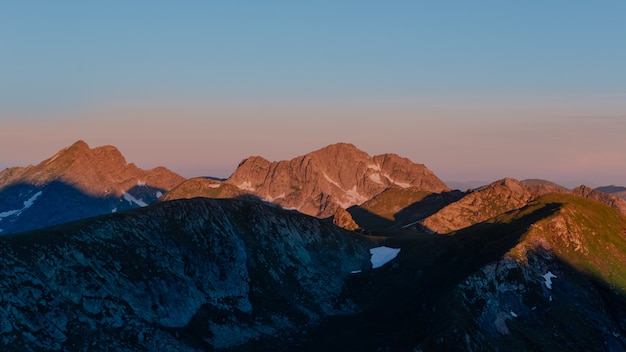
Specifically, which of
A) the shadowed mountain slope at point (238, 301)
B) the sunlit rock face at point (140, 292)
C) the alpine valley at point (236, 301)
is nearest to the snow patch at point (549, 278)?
the alpine valley at point (236, 301)

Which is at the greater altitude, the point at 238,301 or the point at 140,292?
the point at 140,292

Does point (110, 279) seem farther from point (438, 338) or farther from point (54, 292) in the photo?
point (438, 338)

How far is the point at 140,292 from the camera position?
534 ft

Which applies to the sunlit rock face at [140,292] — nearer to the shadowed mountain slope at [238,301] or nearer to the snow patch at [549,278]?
the shadowed mountain slope at [238,301]

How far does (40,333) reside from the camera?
13188 centimetres

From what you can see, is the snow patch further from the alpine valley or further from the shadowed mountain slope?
the shadowed mountain slope

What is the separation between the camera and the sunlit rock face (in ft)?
452

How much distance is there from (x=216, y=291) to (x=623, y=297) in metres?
115

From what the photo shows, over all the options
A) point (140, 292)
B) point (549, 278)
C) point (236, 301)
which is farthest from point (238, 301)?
point (549, 278)

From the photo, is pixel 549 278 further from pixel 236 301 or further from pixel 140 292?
pixel 140 292

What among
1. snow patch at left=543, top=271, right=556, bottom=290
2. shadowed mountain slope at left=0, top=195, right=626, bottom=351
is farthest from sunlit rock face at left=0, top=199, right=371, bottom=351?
snow patch at left=543, top=271, right=556, bottom=290

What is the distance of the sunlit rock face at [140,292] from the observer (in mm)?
137875

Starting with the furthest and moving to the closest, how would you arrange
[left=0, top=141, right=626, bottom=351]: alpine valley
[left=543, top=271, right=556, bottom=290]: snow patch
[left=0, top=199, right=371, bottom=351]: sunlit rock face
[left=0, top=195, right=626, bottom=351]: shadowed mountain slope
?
1. [left=543, top=271, right=556, bottom=290]: snow patch
2. [left=0, top=195, right=626, bottom=351]: shadowed mountain slope
3. [left=0, top=141, right=626, bottom=351]: alpine valley
4. [left=0, top=199, right=371, bottom=351]: sunlit rock face

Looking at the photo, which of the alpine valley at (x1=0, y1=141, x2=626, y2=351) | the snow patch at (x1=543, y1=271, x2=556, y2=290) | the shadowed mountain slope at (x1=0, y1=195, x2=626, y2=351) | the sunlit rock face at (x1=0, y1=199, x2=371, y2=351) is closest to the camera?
the sunlit rock face at (x1=0, y1=199, x2=371, y2=351)
